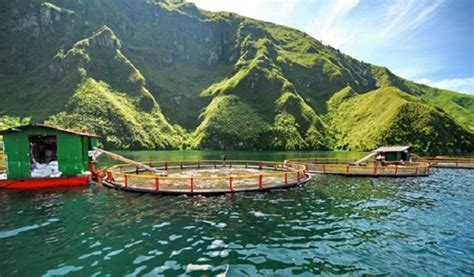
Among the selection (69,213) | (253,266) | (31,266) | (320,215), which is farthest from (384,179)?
(31,266)

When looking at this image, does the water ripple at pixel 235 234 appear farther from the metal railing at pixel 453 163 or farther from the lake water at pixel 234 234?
the metal railing at pixel 453 163

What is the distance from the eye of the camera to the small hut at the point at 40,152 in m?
30.5

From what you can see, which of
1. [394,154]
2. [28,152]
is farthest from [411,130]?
[28,152]

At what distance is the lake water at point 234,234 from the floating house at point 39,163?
312cm

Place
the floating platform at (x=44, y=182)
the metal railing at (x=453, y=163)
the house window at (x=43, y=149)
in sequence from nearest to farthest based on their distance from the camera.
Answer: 1. the floating platform at (x=44, y=182)
2. the house window at (x=43, y=149)
3. the metal railing at (x=453, y=163)

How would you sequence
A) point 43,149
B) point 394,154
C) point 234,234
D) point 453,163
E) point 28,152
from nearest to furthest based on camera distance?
1. point 234,234
2. point 28,152
3. point 43,149
4. point 394,154
5. point 453,163

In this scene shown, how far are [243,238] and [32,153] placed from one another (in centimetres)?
3034

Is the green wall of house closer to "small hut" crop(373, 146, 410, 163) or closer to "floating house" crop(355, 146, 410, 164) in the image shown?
"floating house" crop(355, 146, 410, 164)

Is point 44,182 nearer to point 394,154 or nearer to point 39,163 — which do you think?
point 39,163

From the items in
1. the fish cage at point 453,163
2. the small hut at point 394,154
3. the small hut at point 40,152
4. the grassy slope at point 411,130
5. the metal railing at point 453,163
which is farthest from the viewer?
the grassy slope at point 411,130

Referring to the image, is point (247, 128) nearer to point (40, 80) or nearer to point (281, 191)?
point (40, 80)

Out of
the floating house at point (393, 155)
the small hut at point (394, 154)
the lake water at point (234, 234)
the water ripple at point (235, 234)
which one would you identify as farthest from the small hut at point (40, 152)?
the small hut at point (394, 154)

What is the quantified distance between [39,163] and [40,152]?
172 cm

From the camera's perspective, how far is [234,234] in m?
16.2
